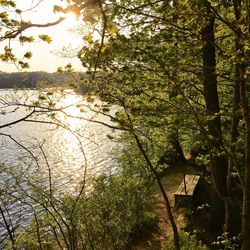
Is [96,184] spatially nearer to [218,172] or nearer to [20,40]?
[218,172]

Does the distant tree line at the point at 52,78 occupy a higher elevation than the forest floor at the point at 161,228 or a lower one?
higher

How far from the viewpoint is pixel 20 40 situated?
10.8ft

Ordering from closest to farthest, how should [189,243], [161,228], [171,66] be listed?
[171,66] → [189,243] → [161,228]

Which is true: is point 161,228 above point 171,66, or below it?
below

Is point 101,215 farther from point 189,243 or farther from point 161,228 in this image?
point 161,228

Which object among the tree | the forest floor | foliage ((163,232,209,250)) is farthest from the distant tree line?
the forest floor

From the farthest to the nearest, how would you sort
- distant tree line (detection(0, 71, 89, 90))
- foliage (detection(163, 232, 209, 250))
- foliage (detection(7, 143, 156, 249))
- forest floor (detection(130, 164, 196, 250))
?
forest floor (detection(130, 164, 196, 250)) < foliage (detection(7, 143, 156, 249)) < foliage (detection(163, 232, 209, 250)) < distant tree line (detection(0, 71, 89, 90))

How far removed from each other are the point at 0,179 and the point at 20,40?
20567 mm

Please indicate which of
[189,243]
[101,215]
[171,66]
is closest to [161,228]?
[189,243]

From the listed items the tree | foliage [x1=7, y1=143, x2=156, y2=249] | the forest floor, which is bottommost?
the forest floor

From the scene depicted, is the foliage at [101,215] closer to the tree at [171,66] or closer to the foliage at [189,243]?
the foliage at [189,243]

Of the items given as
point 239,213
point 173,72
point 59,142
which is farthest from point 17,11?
point 59,142

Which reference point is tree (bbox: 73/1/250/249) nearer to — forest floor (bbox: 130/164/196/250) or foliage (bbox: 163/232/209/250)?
foliage (bbox: 163/232/209/250)

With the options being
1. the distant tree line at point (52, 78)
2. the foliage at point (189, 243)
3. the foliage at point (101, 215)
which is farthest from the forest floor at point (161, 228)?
the distant tree line at point (52, 78)
